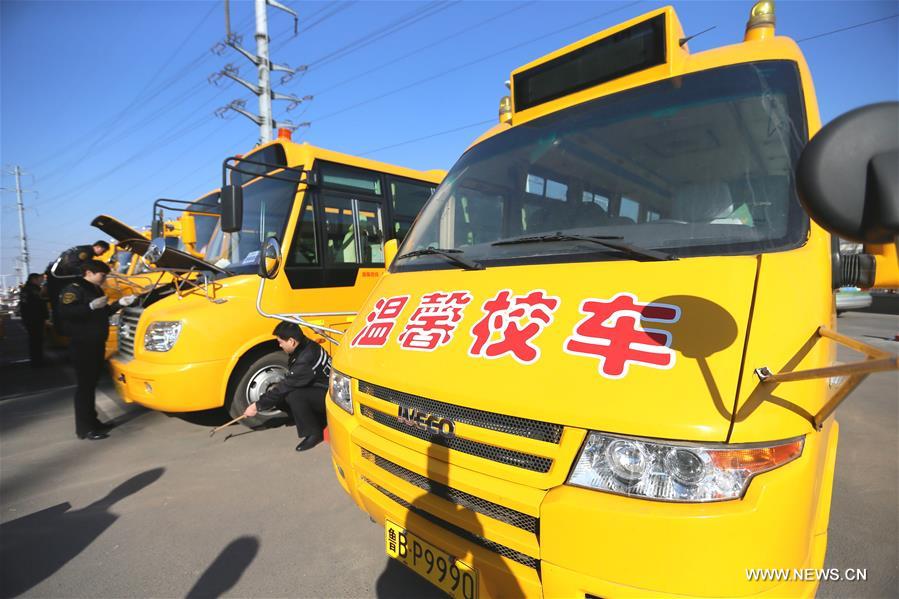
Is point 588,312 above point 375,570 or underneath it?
above

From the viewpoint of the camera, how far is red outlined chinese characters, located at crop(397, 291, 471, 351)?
207 centimetres

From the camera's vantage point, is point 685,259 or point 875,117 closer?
point 875,117

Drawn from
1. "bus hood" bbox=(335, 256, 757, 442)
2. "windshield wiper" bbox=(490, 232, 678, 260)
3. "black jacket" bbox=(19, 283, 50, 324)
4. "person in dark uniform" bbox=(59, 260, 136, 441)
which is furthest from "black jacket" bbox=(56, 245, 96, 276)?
"black jacket" bbox=(19, 283, 50, 324)

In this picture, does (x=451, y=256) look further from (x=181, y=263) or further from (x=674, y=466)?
(x=181, y=263)

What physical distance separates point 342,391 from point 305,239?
302cm

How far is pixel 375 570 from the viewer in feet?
8.54

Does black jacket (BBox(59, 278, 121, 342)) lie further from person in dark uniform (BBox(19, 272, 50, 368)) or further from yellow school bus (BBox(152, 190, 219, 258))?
person in dark uniform (BBox(19, 272, 50, 368))

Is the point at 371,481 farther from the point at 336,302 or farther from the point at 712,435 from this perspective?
the point at 336,302

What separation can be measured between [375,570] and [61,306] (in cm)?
429

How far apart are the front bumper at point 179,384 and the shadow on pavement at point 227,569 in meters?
1.80

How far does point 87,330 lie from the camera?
465 centimetres

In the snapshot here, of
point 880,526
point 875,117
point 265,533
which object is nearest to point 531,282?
point 875,117

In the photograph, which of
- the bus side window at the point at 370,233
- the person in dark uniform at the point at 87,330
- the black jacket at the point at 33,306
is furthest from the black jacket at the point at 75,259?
the black jacket at the point at 33,306

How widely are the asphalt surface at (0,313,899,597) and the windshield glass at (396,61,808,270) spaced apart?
193 cm
